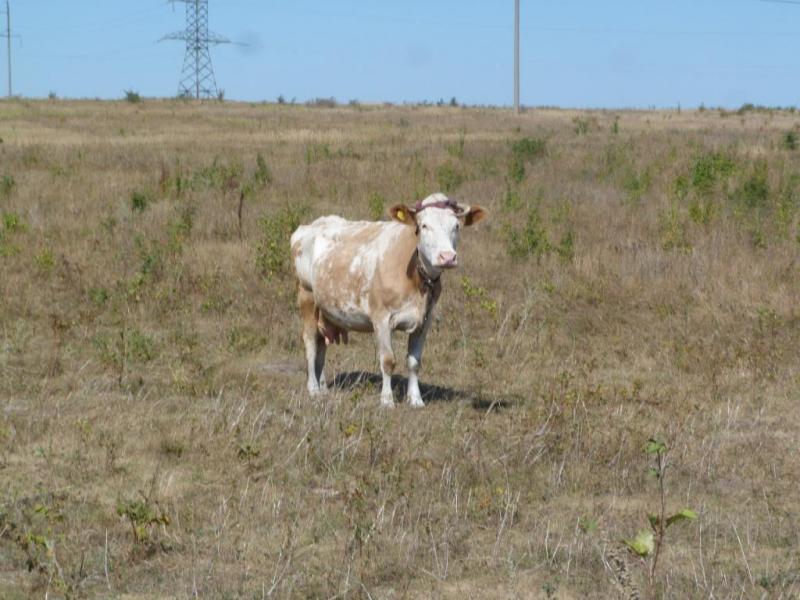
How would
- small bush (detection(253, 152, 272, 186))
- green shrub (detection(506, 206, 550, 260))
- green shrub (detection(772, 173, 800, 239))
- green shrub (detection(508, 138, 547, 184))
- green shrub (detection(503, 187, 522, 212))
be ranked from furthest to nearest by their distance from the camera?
green shrub (detection(508, 138, 547, 184)), small bush (detection(253, 152, 272, 186)), green shrub (detection(503, 187, 522, 212)), green shrub (detection(772, 173, 800, 239)), green shrub (detection(506, 206, 550, 260))

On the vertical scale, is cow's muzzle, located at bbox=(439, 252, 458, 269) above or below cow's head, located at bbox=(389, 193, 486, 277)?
below

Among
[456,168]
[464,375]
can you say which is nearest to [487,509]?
[464,375]

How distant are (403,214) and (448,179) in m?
11.2

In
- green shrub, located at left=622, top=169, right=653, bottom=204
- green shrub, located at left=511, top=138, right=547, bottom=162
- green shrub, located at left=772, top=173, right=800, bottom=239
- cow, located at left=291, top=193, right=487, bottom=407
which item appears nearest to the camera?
cow, located at left=291, top=193, right=487, bottom=407

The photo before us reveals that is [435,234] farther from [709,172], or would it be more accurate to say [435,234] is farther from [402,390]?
[709,172]

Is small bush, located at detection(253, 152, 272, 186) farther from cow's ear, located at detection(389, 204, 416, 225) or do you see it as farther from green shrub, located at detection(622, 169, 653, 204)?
cow's ear, located at detection(389, 204, 416, 225)

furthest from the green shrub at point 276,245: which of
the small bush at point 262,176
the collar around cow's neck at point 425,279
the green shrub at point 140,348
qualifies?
the collar around cow's neck at point 425,279

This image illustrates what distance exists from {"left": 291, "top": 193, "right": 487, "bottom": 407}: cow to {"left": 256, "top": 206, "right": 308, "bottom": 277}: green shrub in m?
3.79

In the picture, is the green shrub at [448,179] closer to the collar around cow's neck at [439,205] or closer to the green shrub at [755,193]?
the green shrub at [755,193]

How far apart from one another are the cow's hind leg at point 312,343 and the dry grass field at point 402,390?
16 centimetres

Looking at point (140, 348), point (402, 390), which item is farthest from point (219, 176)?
point (402, 390)

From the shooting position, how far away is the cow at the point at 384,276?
9.14 metres

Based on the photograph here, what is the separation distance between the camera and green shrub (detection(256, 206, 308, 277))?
14336 mm

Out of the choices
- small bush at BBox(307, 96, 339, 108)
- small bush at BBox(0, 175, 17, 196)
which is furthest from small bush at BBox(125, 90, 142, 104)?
small bush at BBox(0, 175, 17, 196)
